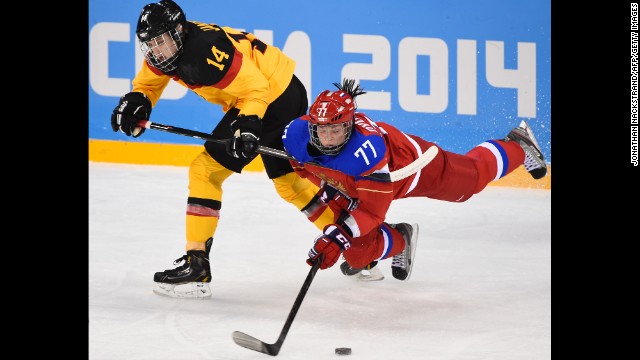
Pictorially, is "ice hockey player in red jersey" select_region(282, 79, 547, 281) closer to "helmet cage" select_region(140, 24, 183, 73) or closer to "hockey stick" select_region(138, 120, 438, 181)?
"hockey stick" select_region(138, 120, 438, 181)

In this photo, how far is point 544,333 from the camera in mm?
3771

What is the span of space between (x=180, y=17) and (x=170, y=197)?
1.86 meters

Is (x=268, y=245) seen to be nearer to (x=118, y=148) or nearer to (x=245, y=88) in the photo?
(x=245, y=88)

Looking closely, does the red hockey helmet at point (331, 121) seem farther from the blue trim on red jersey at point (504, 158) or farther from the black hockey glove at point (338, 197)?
the blue trim on red jersey at point (504, 158)

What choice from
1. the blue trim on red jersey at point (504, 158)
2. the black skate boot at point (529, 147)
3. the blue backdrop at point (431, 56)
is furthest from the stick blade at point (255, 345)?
the blue backdrop at point (431, 56)

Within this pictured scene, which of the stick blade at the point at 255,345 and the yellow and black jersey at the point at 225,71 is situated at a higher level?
the yellow and black jersey at the point at 225,71

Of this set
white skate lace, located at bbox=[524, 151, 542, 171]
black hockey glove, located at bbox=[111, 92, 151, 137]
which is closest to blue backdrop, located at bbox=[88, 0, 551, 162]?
white skate lace, located at bbox=[524, 151, 542, 171]

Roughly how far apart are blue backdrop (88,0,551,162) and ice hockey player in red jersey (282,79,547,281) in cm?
152

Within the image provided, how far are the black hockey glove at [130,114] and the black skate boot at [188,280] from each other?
0.53m

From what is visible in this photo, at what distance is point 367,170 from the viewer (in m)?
3.90

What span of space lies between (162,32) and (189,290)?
38.2 inches

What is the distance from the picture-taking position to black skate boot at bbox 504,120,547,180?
4703mm

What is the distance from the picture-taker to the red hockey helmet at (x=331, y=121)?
3.83 m
